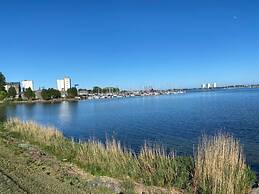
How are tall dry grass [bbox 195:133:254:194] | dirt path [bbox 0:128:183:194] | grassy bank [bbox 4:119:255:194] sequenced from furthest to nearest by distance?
grassy bank [bbox 4:119:255:194] < tall dry grass [bbox 195:133:254:194] < dirt path [bbox 0:128:183:194]

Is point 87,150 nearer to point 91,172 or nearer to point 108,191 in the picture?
point 91,172

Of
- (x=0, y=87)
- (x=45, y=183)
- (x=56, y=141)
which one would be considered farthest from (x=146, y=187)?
(x=0, y=87)

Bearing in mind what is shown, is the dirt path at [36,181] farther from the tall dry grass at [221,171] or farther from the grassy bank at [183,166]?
the tall dry grass at [221,171]

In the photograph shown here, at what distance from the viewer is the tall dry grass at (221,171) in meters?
14.2

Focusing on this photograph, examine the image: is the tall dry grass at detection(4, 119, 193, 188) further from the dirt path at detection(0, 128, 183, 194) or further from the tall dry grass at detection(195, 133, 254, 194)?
the dirt path at detection(0, 128, 183, 194)

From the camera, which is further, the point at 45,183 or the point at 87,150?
the point at 87,150

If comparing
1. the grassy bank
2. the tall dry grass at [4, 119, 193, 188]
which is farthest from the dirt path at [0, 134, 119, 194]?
the grassy bank

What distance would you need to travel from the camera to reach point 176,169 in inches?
675

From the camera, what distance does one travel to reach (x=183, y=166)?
17547 millimetres

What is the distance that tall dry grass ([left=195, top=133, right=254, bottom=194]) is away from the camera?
14.2 metres

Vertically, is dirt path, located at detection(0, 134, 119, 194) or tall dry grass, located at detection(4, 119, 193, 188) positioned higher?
dirt path, located at detection(0, 134, 119, 194)

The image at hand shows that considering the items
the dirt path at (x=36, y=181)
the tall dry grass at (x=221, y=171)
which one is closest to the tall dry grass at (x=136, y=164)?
the tall dry grass at (x=221, y=171)

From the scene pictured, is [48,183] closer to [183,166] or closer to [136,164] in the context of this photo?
[136,164]

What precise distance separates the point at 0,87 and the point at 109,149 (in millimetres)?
130472
